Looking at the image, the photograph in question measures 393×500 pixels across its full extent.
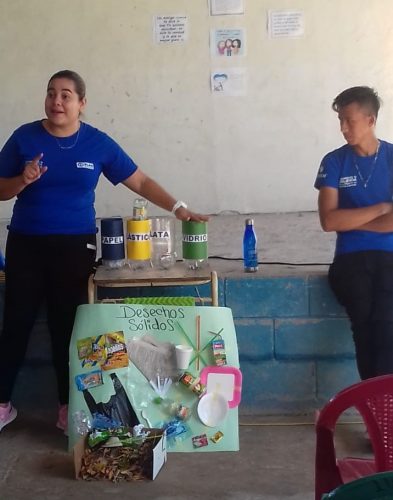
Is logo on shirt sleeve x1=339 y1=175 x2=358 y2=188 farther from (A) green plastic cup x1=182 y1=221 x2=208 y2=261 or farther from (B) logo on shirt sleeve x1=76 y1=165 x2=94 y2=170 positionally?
(B) logo on shirt sleeve x1=76 y1=165 x2=94 y2=170

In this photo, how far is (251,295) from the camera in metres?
2.77

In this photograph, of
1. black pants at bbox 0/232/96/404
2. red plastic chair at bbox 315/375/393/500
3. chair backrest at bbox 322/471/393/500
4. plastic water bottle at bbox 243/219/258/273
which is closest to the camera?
chair backrest at bbox 322/471/393/500

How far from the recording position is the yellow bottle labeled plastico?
2.63m

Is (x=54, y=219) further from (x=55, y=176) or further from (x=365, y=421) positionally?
(x=365, y=421)

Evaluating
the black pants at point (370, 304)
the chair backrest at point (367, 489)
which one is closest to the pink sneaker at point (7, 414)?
the black pants at point (370, 304)

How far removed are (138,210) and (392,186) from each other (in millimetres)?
948

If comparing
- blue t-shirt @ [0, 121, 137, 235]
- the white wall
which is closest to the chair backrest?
blue t-shirt @ [0, 121, 137, 235]

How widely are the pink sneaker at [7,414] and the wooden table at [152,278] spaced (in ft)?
1.83

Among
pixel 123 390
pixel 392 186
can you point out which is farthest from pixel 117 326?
pixel 392 186

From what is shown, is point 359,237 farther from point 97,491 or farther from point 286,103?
point 286,103

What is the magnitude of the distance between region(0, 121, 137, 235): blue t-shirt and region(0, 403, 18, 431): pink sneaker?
687 mm

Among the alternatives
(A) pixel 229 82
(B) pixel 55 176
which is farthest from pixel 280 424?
(A) pixel 229 82

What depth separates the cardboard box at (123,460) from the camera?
7.47 ft

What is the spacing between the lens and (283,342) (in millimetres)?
2787
